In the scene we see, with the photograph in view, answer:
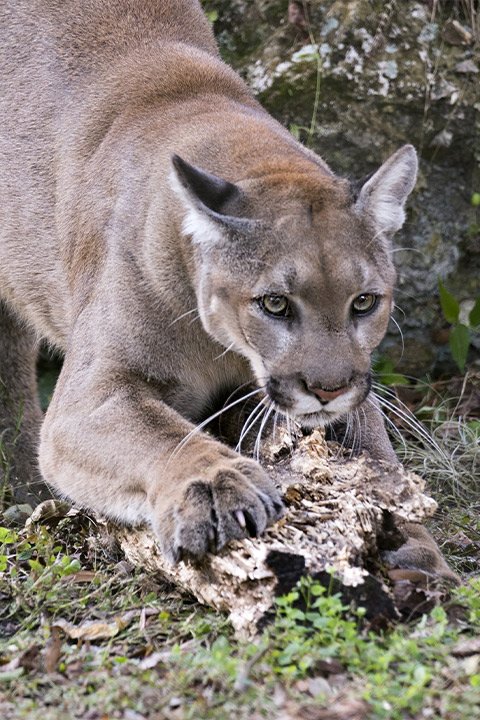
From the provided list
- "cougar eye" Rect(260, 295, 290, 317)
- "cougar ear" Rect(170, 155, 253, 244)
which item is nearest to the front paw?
"cougar eye" Rect(260, 295, 290, 317)

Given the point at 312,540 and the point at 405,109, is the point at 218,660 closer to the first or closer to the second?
the point at 312,540

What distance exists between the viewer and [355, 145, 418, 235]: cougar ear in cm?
470

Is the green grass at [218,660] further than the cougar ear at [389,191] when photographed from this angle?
No

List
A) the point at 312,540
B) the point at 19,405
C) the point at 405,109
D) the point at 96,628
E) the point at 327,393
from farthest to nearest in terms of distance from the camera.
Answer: the point at 405,109
the point at 19,405
the point at 327,393
the point at 96,628
the point at 312,540

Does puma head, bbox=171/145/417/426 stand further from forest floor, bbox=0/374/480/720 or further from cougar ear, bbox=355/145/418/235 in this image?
forest floor, bbox=0/374/480/720

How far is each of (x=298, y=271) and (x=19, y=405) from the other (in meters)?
3.09

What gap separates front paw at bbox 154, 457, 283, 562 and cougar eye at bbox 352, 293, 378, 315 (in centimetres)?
83

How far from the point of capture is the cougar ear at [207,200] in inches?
176

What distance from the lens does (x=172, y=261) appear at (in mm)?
4910

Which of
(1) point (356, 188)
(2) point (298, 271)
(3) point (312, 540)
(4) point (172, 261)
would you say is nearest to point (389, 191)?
(1) point (356, 188)

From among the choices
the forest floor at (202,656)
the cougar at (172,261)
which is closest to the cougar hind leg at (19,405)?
the cougar at (172,261)

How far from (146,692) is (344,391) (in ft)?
4.80

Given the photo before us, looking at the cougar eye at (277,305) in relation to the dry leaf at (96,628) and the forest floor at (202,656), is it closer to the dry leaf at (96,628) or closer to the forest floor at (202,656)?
the forest floor at (202,656)

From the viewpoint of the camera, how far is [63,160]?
19.0 ft
